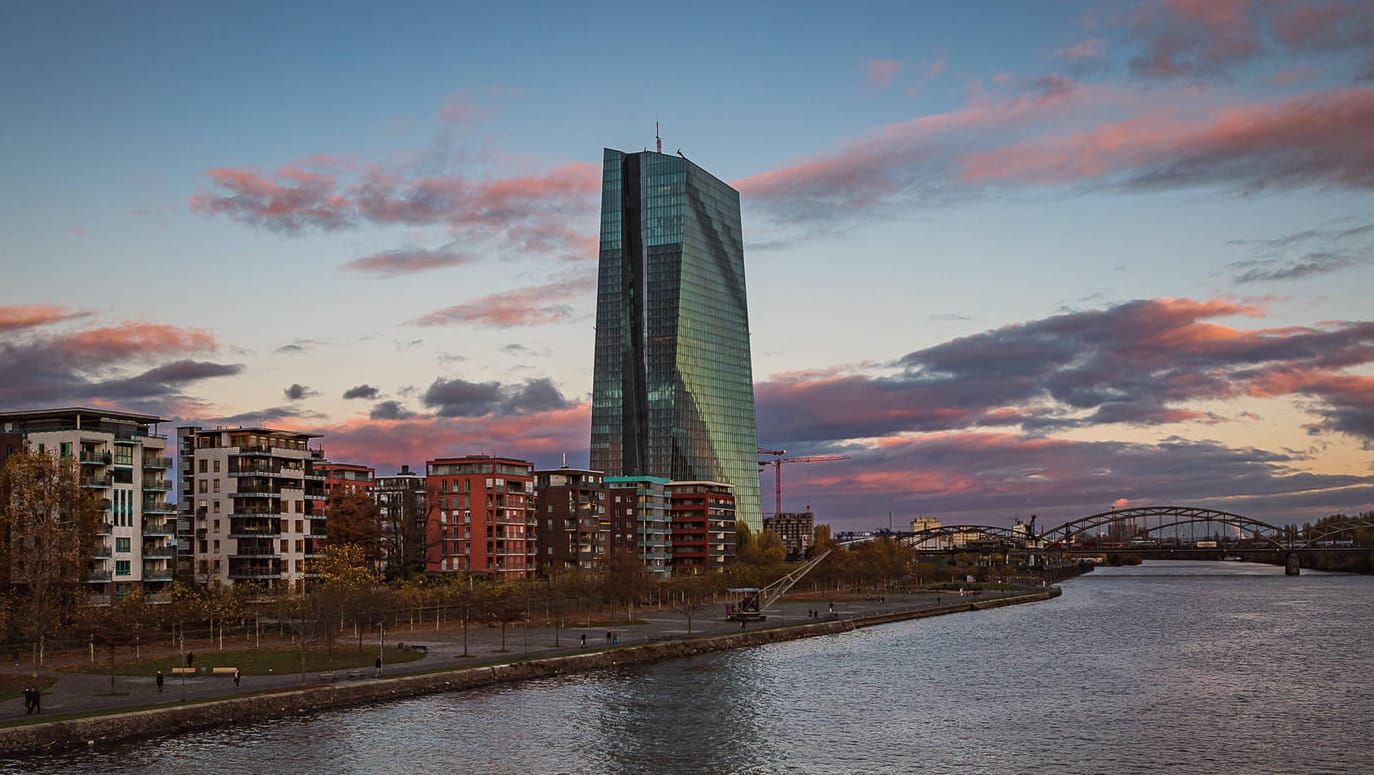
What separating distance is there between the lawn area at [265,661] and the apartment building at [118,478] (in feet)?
93.3

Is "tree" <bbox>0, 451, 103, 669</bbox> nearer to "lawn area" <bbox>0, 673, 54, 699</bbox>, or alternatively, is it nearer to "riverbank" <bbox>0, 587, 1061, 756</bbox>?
"lawn area" <bbox>0, 673, 54, 699</bbox>

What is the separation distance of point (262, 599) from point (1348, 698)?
331 ft

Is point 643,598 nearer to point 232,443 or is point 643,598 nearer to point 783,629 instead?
point 783,629

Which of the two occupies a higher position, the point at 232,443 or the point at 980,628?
the point at 232,443

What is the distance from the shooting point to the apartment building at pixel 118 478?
129 m

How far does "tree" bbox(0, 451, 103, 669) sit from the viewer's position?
92000 mm

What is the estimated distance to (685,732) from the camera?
76.7 meters

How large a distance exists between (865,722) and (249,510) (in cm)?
9633

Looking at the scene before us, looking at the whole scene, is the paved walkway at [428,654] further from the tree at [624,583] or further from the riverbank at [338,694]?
the tree at [624,583]

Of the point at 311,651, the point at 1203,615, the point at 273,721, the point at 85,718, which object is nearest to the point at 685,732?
the point at 273,721

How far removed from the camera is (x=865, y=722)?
8194 cm

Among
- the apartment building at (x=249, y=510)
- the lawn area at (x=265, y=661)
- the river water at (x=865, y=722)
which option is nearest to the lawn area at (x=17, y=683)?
the lawn area at (x=265, y=661)

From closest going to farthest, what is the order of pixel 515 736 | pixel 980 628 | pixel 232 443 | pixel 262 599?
pixel 515 736 → pixel 262 599 → pixel 232 443 → pixel 980 628

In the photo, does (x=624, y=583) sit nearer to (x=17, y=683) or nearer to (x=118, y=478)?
(x=118, y=478)
